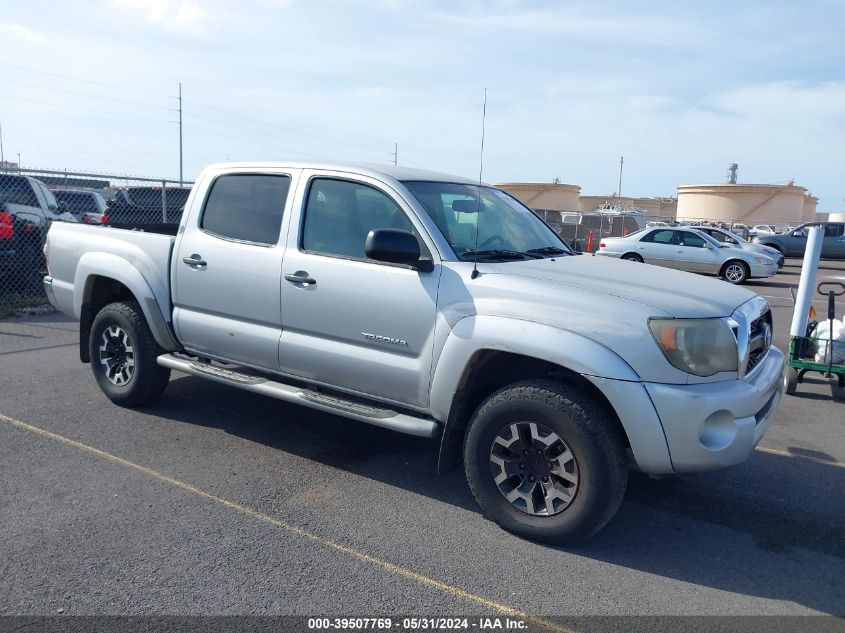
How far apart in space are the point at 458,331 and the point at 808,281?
395 centimetres

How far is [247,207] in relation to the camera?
16.9ft

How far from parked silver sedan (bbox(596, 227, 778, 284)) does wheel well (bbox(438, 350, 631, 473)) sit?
15117 mm

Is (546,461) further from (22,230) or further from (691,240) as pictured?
(691,240)

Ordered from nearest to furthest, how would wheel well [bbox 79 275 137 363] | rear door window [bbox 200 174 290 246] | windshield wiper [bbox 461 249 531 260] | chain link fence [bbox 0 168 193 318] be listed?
1. windshield wiper [bbox 461 249 531 260]
2. rear door window [bbox 200 174 290 246]
3. wheel well [bbox 79 275 137 363]
4. chain link fence [bbox 0 168 193 318]

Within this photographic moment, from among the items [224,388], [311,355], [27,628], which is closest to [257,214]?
[311,355]

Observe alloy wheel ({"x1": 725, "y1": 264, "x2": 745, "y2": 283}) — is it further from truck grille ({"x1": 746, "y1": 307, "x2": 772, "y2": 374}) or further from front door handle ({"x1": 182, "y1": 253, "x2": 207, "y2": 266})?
front door handle ({"x1": 182, "y1": 253, "x2": 207, "y2": 266})

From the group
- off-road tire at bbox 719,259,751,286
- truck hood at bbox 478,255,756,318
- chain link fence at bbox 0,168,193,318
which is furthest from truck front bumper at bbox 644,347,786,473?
off-road tire at bbox 719,259,751,286

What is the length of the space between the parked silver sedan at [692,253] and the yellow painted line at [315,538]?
15.5m

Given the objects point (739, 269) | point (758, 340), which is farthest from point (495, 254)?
point (739, 269)

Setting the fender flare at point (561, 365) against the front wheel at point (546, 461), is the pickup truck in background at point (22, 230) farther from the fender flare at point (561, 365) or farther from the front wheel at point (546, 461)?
the front wheel at point (546, 461)

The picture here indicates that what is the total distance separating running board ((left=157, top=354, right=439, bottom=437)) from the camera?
4168 millimetres

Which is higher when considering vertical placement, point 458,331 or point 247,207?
point 247,207

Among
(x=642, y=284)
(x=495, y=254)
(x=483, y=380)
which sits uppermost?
(x=495, y=254)

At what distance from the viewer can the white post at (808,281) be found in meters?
6.29
